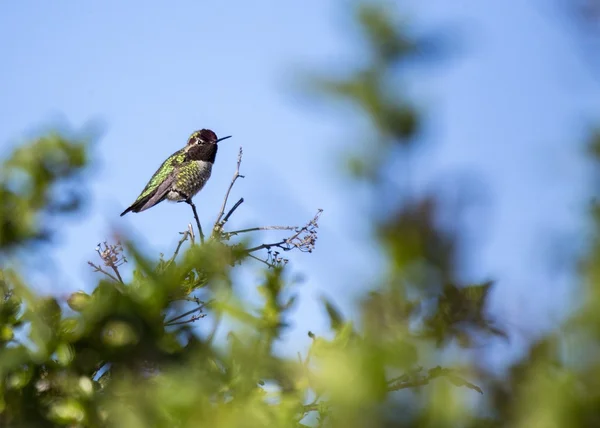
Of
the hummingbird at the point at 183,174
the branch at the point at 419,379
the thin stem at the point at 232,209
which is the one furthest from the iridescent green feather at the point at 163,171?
the branch at the point at 419,379

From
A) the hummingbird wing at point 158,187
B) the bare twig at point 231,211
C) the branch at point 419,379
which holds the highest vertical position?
the hummingbird wing at point 158,187

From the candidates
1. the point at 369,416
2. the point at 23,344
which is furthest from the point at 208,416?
the point at 23,344

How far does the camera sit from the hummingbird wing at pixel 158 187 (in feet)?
34.1

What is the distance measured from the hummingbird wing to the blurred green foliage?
827 centimetres

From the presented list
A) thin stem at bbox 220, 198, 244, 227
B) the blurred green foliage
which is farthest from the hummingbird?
the blurred green foliage

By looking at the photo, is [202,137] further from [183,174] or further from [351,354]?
[351,354]

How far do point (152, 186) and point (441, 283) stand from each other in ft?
→ 31.7

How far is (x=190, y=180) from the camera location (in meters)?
10.7

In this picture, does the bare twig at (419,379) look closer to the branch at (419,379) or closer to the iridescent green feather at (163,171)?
the branch at (419,379)

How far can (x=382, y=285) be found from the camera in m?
1.19

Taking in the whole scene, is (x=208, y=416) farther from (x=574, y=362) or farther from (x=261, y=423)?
(x=574, y=362)

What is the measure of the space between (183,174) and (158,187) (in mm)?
367

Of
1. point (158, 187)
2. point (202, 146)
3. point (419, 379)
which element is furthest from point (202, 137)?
point (419, 379)

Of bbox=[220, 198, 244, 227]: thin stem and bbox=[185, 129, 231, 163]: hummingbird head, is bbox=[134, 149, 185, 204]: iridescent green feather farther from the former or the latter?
bbox=[220, 198, 244, 227]: thin stem
